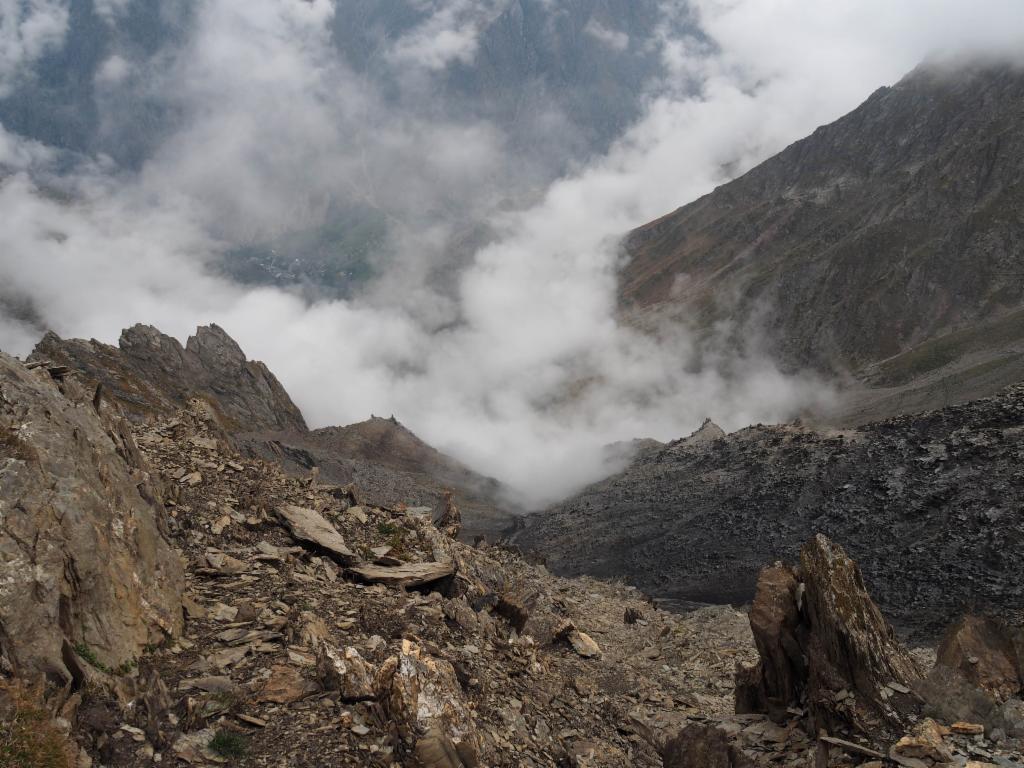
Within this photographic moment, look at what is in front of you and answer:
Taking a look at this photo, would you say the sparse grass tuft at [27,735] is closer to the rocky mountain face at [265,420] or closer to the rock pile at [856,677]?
the rock pile at [856,677]

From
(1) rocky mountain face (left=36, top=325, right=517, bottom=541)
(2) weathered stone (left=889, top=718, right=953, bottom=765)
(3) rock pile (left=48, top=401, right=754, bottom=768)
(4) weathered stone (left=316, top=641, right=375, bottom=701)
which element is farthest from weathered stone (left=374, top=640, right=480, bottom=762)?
(1) rocky mountain face (left=36, top=325, right=517, bottom=541)

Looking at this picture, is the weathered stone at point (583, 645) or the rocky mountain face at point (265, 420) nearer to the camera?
the weathered stone at point (583, 645)

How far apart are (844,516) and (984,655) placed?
47.5m

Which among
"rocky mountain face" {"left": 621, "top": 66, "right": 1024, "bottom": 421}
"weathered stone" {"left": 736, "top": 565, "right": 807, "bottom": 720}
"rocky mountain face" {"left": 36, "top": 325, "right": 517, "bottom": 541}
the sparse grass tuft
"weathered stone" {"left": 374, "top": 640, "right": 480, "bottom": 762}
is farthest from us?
"rocky mountain face" {"left": 621, "top": 66, "right": 1024, "bottom": 421}

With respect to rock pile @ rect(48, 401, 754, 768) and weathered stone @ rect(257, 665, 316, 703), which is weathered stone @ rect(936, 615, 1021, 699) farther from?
weathered stone @ rect(257, 665, 316, 703)

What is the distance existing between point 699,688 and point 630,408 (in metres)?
138

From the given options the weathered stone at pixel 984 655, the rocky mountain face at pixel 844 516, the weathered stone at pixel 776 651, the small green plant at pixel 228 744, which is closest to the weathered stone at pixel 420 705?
the small green plant at pixel 228 744

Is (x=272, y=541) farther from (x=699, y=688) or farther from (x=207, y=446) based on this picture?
(x=699, y=688)

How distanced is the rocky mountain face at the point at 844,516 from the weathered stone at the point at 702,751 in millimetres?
30504

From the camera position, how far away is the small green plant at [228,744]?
9.81 meters

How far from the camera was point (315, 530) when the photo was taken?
2058 centimetres

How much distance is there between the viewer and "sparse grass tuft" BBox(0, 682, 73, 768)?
8.05m

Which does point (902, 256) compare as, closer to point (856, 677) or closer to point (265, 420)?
point (265, 420)

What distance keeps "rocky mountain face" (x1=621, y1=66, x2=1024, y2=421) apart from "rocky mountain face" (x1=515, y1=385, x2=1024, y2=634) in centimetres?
2064
